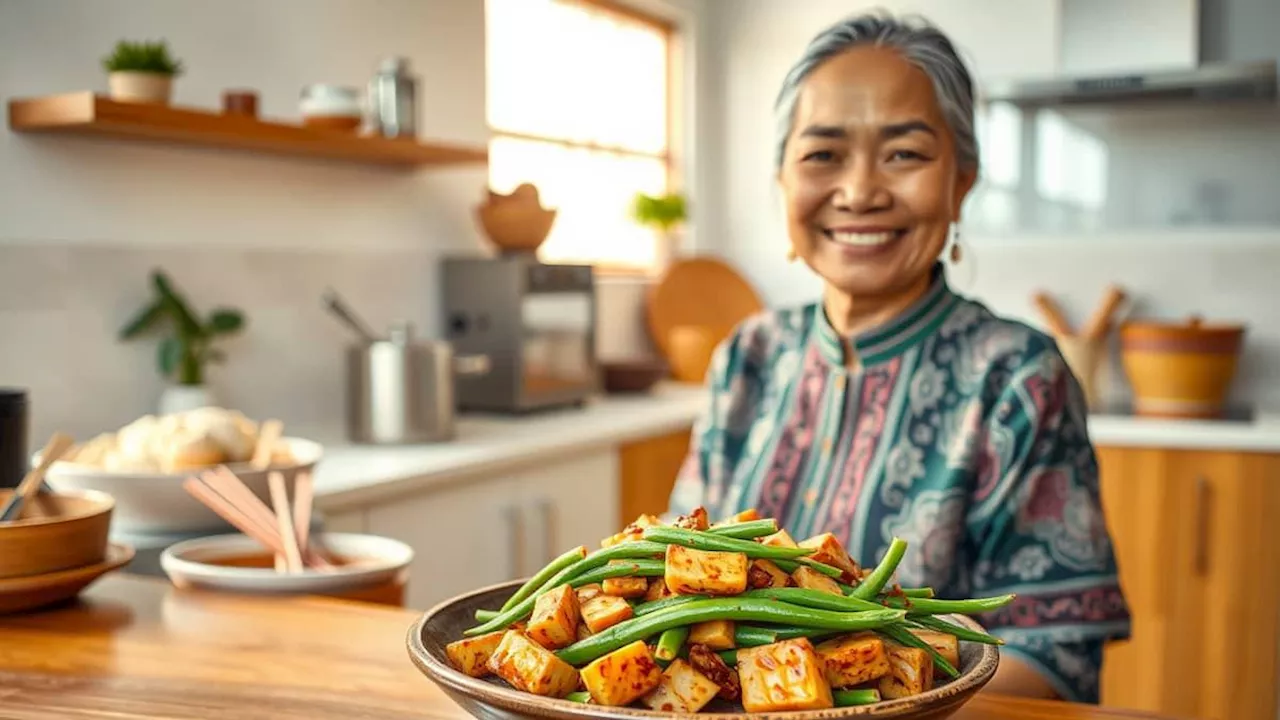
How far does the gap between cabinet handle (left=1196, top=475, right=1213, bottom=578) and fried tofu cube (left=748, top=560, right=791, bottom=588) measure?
2.72m

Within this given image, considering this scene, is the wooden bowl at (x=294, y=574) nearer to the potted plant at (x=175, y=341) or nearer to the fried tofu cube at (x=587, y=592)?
the fried tofu cube at (x=587, y=592)

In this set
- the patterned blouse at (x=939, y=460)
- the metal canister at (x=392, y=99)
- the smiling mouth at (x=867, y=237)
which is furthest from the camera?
the metal canister at (x=392, y=99)

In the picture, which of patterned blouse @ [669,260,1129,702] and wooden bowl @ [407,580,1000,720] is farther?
patterned blouse @ [669,260,1129,702]

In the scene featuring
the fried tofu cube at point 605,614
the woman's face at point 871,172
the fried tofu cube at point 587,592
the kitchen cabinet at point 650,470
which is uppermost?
the woman's face at point 871,172

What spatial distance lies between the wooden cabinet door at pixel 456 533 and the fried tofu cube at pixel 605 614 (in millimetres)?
1575

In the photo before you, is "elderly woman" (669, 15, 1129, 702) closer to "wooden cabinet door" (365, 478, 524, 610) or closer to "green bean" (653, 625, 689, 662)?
"green bean" (653, 625, 689, 662)

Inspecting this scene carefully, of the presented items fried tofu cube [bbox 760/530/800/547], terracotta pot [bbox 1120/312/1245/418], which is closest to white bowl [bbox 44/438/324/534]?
fried tofu cube [bbox 760/530/800/547]

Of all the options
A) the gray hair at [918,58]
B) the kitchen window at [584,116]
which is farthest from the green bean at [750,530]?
the kitchen window at [584,116]

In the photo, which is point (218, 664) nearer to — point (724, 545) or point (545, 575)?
point (545, 575)

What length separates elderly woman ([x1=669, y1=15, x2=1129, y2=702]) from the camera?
51.3 inches

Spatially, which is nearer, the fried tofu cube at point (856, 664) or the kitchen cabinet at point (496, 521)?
the fried tofu cube at point (856, 664)

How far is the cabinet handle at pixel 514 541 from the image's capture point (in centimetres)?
267

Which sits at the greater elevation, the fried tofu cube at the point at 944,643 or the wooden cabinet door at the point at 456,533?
the fried tofu cube at the point at 944,643

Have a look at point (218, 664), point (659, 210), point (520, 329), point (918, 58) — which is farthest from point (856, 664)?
point (659, 210)
